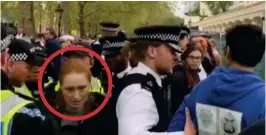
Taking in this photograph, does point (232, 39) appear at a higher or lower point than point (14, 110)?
higher

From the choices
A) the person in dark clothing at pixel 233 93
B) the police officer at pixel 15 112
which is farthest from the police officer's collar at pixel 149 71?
the police officer at pixel 15 112

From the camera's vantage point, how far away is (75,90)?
3150 mm

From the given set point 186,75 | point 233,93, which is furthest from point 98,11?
point 233,93

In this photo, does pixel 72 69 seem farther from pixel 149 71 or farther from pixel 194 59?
pixel 194 59

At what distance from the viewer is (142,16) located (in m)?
40.2

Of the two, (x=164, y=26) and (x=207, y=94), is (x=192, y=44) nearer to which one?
(x=164, y=26)

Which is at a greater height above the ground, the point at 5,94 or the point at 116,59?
the point at 5,94

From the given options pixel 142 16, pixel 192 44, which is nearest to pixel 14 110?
pixel 192 44

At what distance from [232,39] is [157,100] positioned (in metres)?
0.53

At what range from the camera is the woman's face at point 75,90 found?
313 cm

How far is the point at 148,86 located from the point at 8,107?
2.80 feet

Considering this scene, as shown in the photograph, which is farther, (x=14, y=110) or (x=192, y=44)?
(x=192, y=44)

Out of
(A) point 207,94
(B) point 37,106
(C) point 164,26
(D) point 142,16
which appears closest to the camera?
(B) point 37,106

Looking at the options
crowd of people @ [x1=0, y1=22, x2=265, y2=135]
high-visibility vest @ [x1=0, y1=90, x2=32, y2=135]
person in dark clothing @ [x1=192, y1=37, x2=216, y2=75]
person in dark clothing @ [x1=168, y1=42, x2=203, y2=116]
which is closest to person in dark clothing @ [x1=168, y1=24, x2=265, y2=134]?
crowd of people @ [x1=0, y1=22, x2=265, y2=135]
